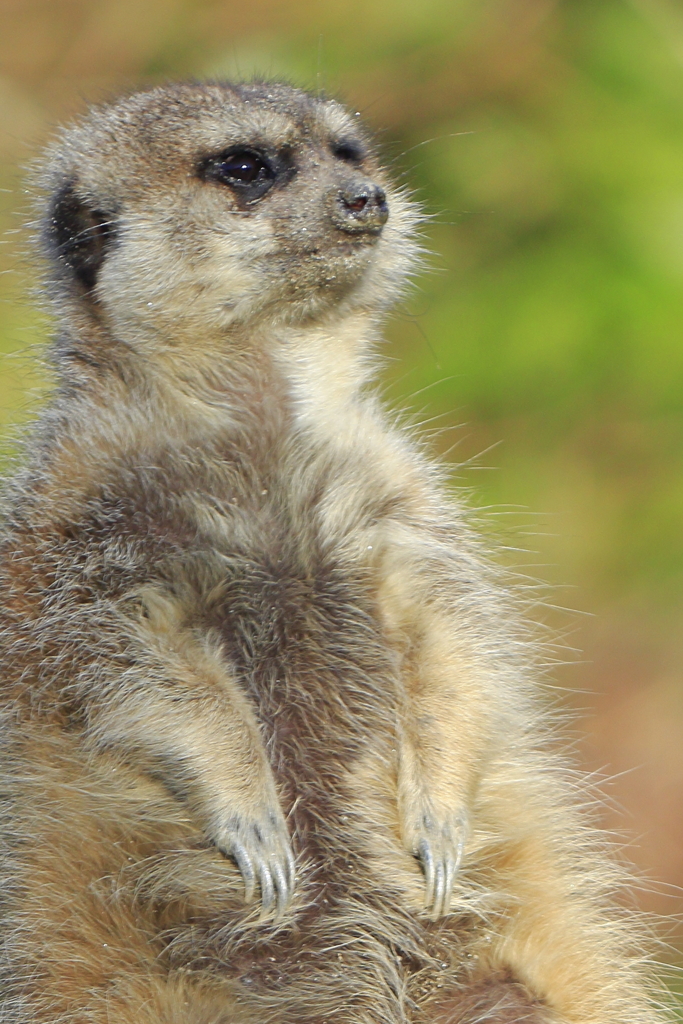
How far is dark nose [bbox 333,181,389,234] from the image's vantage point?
2787mm

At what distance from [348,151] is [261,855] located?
5.96ft

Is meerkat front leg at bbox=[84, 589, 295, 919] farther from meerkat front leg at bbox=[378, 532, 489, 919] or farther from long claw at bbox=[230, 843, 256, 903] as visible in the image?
meerkat front leg at bbox=[378, 532, 489, 919]

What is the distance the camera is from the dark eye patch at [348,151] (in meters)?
3.07

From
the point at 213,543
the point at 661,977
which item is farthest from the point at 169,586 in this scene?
the point at 661,977

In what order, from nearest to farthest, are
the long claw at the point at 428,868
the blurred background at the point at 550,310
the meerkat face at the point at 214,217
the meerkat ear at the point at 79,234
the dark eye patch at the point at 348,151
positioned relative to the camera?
the long claw at the point at 428,868 → the meerkat face at the point at 214,217 → the meerkat ear at the point at 79,234 → the dark eye patch at the point at 348,151 → the blurred background at the point at 550,310

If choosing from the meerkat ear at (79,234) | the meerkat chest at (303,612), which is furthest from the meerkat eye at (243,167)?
the meerkat chest at (303,612)

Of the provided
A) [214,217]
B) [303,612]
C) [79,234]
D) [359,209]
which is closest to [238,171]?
[214,217]

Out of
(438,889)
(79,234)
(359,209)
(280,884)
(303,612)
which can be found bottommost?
(438,889)

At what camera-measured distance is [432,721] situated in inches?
99.0

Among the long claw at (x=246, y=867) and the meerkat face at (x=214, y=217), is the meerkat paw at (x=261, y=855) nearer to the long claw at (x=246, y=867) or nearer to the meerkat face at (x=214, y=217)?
the long claw at (x=246, y=867)

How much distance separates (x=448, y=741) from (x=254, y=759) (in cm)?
42

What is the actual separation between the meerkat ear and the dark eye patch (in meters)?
0.61

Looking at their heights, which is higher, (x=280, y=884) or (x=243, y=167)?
(x=243, y=167)

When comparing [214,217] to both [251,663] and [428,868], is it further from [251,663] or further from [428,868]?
[428,868]
